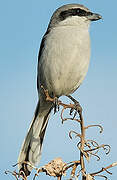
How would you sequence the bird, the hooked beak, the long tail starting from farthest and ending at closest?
1. the hooked beak
2. the bird
3. the long tail

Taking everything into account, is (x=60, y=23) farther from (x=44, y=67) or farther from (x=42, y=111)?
(x=42, y=111)

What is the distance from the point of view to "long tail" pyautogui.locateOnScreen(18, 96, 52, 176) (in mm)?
3997

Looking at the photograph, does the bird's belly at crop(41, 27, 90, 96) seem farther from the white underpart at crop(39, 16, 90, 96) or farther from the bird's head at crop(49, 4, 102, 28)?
the bird's head at crop(49, 4, 102, 28)

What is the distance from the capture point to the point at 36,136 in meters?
4.60

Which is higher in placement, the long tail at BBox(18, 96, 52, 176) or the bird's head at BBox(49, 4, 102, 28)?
the bird's head at BBox(49, 4, 102, 28)

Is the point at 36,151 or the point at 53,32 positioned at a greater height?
the point at 53,32

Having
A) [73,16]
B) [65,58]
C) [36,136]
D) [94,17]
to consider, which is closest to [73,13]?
[73,16]

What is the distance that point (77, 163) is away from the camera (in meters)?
1.76

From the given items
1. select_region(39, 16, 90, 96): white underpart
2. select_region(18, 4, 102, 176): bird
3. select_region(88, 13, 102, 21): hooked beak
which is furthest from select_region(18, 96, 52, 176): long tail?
select_region(88, 13, 102, 21): hooked beak

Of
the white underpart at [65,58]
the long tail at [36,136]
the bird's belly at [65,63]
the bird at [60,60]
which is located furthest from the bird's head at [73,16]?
the long tail at [36,136]

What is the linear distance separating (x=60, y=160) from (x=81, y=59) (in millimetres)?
2696

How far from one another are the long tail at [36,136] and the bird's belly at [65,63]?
23.4 inches

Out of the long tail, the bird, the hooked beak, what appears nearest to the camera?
the long tail

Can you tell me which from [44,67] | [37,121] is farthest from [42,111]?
[44,67]
